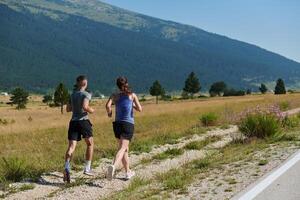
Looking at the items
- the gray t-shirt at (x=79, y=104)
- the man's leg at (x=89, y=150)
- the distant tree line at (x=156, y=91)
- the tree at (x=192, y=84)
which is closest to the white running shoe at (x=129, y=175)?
the man's leg at (x=89, y=150)

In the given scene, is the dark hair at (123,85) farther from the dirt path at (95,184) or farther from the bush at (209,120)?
the bush at (209,120)

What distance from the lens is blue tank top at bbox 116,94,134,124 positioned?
9703 mm

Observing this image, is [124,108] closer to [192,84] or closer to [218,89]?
[192,84]

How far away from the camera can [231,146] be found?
1445cm

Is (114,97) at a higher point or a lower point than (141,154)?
higher

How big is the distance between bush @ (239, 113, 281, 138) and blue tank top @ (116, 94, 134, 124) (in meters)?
6.34

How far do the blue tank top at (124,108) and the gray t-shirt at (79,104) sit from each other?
Answer: 66 cm

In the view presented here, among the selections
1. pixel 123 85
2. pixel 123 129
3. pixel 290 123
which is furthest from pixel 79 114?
pixel 290 123

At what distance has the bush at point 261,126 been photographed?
15.2 m

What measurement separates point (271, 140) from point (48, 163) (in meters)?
5.89

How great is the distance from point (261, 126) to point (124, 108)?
6.59 metres

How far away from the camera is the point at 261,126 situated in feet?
50.1

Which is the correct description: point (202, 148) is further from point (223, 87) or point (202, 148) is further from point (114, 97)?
point (223, 87)

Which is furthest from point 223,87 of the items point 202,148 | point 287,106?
point 202,148
